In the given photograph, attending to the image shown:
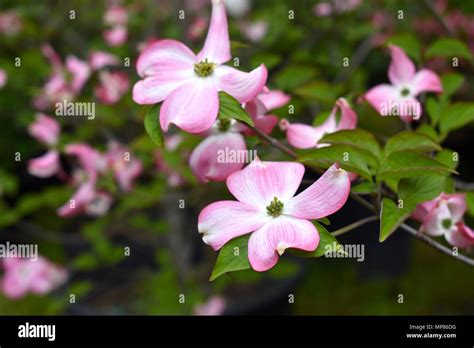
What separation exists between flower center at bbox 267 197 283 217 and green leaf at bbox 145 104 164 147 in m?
0.11

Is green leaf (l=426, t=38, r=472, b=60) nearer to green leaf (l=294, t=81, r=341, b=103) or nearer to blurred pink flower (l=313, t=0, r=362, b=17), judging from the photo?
green leaf (l=294, t=81, r=341, b=103)

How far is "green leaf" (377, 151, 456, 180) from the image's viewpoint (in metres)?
0.47

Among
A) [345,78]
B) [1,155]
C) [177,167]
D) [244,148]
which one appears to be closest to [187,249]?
[177,167]

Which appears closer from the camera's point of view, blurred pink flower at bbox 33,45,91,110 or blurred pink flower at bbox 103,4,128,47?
blurred pink flower at bbox 33,45,91,110

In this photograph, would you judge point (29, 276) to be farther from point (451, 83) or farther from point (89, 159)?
point (451, 83)

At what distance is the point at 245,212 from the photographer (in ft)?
1.56

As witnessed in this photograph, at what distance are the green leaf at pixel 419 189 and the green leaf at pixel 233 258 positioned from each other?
0.53 ft

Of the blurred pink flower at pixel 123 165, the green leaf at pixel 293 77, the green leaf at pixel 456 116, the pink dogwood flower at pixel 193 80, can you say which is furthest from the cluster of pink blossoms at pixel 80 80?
the green leaf at pixel 456 116

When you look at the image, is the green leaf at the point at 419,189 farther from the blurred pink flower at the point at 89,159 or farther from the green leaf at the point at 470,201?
the blurred pink flower at the point at 89,159

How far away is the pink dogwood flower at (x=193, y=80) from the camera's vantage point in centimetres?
47

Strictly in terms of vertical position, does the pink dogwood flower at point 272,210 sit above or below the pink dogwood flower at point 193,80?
below

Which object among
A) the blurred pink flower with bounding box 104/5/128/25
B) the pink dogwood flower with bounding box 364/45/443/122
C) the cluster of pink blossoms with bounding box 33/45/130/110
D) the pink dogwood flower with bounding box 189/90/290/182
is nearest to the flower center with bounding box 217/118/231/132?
the pink dogwood flower with bounding box 189/90/290/182

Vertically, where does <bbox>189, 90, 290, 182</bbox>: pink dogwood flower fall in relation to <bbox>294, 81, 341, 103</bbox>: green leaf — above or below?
below
